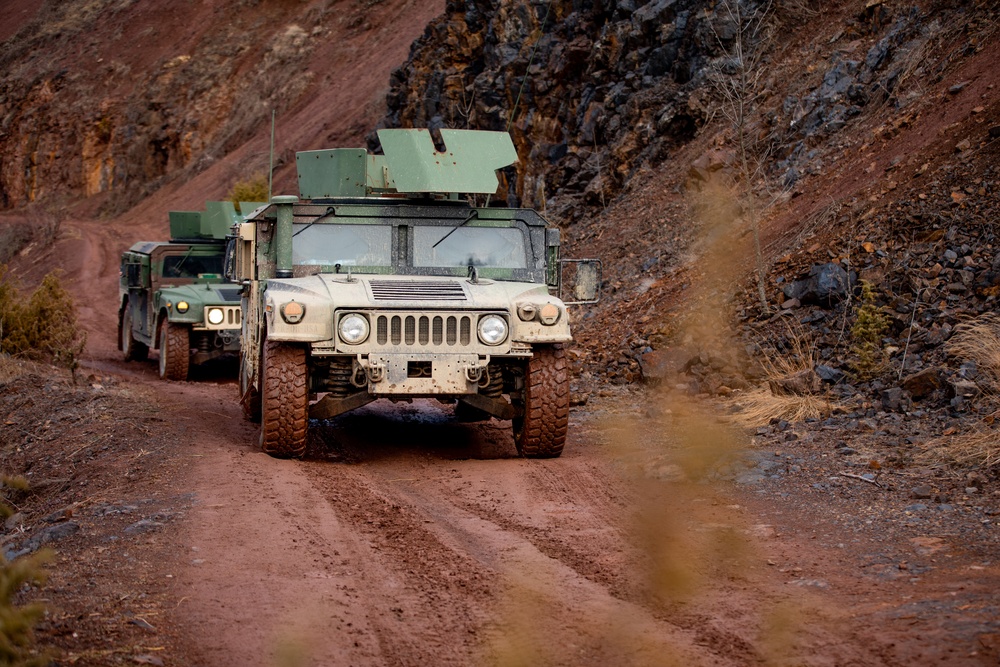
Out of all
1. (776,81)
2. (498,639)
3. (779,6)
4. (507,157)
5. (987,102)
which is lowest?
(498,639)

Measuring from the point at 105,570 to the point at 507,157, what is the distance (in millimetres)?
5258

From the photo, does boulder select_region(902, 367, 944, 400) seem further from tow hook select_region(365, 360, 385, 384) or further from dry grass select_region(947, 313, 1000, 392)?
tow hook select_region(365, 360, 385, 384)

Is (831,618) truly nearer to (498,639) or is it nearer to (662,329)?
(498,639)

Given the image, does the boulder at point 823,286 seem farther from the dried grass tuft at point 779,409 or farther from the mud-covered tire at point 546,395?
the mud-covered tire at point 546,395

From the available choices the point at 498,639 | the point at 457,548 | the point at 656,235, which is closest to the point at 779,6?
the point at 656,235

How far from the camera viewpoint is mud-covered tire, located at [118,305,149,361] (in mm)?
17094

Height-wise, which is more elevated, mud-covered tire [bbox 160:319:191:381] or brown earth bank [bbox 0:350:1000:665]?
mud-covered tire [bbox 160:319:191:381]

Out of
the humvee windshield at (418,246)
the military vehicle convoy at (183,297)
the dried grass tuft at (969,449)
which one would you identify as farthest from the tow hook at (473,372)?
the military vehicle convoy at (183,297)

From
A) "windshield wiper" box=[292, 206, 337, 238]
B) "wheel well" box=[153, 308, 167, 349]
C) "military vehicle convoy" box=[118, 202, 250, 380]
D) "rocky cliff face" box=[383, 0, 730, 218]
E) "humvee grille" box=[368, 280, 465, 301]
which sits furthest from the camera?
"rocky cliff face" box=[383, 0, 730, 218]

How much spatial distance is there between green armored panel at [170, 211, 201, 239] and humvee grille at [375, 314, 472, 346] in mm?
9567

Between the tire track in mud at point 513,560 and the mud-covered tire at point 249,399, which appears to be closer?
the tire track in mud at point 513,560

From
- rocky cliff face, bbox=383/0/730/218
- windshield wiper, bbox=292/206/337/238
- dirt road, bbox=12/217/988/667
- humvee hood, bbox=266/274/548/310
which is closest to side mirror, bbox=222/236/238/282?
windshield wiper, bbox=292/206/337/238

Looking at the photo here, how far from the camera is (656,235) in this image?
55.9 feet

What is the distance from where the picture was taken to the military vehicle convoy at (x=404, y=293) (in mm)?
8133
